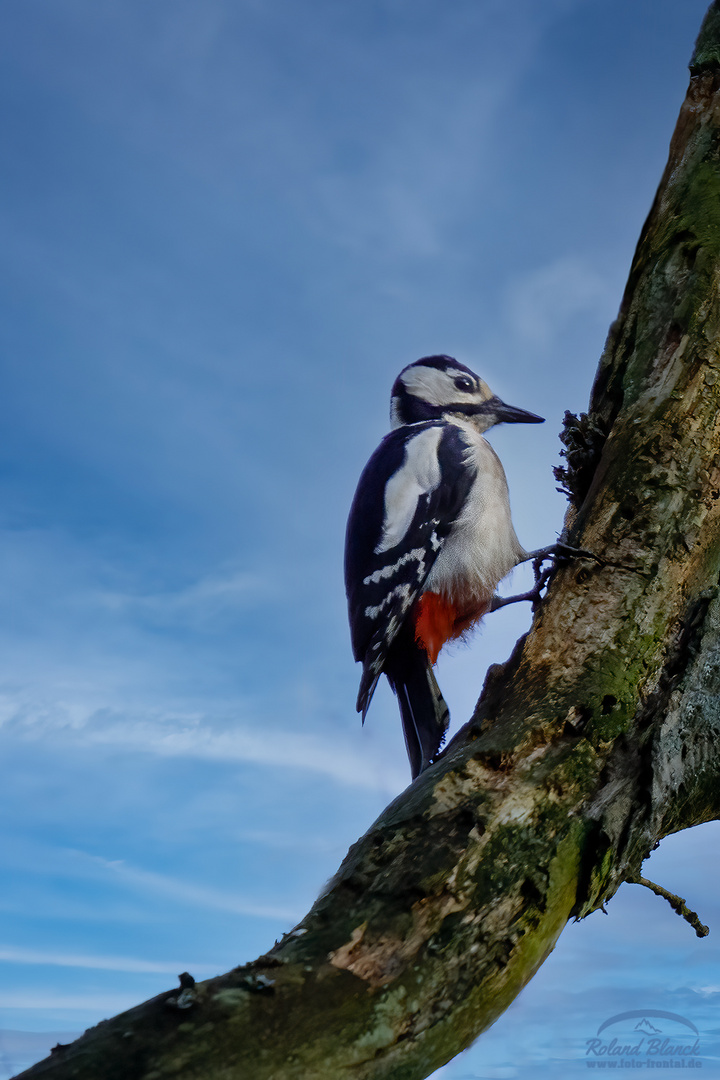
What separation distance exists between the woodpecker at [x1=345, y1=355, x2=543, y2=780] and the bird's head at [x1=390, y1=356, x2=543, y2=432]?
14.3 inches

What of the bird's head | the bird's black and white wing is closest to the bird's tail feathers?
the bird's black and white wing

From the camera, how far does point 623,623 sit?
2096 mm

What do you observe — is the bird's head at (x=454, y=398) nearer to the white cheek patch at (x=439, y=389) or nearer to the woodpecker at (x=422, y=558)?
the white cheek patch at (x=439, y=389)

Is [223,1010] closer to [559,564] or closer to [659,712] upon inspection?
[659,712]

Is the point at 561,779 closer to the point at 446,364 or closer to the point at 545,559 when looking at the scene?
the point at 545,559

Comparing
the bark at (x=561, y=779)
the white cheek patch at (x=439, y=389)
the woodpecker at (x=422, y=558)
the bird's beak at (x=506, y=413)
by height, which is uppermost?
the white cheek patch at (x=439, y=389)

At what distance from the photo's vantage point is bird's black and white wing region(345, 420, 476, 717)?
9.80 ft

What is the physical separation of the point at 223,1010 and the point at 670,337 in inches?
81.2

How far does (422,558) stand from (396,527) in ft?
0.55

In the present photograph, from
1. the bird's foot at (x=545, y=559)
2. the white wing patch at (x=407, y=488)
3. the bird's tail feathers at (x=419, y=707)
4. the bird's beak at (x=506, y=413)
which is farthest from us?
the bird's beak at (x=506, y=413)

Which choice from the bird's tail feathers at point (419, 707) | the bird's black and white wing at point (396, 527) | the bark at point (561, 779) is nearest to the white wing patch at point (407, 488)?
the bird's black and white wing at point (396, 527)

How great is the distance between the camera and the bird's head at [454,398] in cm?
381

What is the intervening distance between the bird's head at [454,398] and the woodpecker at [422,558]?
364 millimetres

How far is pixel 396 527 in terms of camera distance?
3166mm
